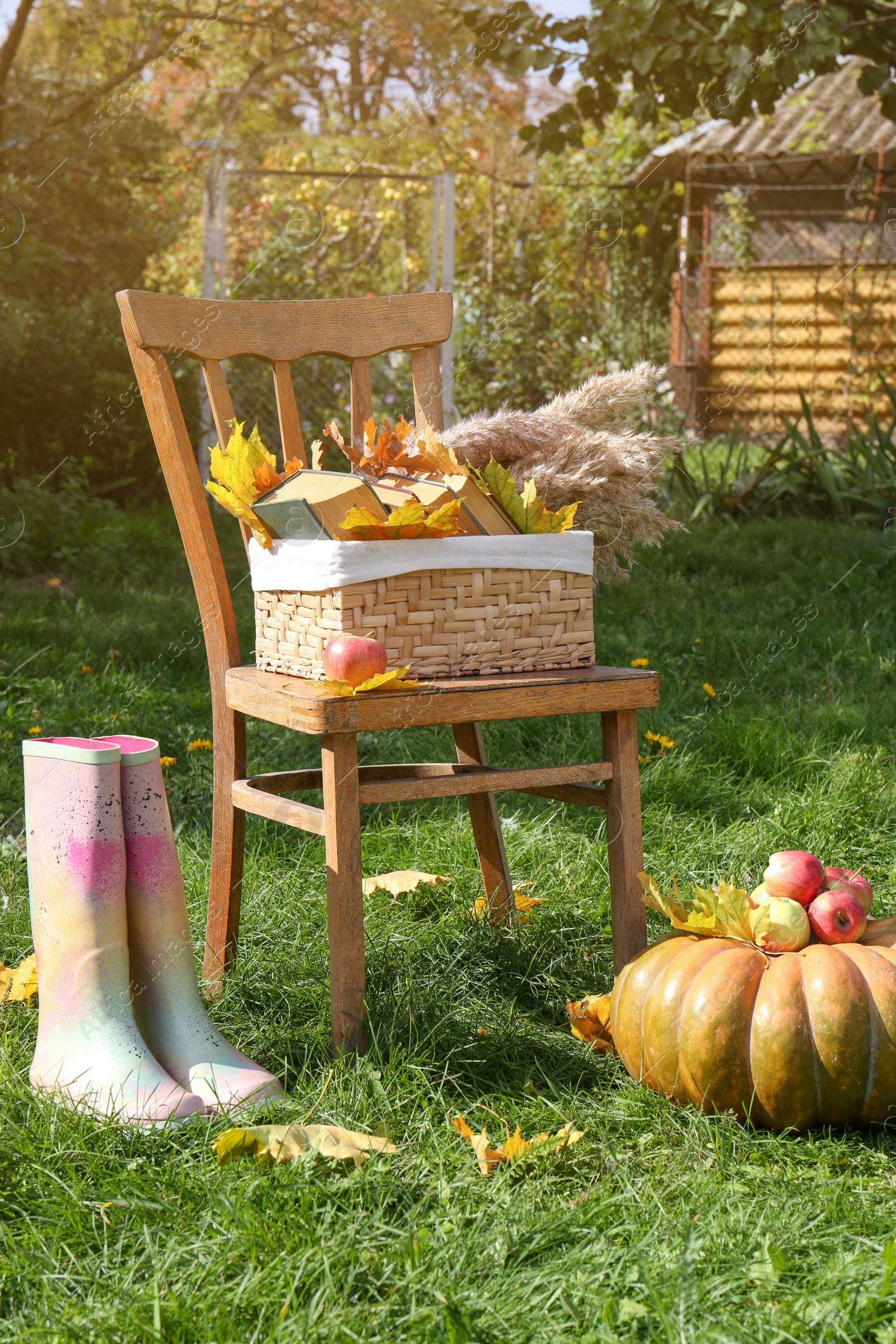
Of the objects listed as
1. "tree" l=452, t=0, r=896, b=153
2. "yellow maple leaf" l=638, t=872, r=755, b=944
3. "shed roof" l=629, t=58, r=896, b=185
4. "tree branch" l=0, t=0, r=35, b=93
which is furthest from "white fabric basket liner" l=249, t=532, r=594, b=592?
"shed roof" l=629, t=58, r=896, b=185

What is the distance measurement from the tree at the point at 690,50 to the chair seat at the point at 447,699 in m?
2.95

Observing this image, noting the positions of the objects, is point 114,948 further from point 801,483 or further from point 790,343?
point 790,343

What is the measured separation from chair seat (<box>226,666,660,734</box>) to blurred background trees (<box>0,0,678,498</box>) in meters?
1.82

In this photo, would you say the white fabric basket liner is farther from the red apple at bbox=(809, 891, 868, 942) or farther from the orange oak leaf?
the red apple at bbox=(809, 891, 868, 942)

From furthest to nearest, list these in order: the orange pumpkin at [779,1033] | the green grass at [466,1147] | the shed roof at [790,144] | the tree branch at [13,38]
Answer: the shed roof at [790,144] → the tree branch at [13,38] → the orange pumpkin at [779,1033] → the green grass at [466,1147]

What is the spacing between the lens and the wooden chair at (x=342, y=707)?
1773 mm

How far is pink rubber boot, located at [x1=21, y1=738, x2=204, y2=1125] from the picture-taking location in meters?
1.75

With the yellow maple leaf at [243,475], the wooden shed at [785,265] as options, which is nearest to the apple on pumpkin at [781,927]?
the yellow maple leaf at [243,475]

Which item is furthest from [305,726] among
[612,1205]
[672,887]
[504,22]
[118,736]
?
[504,22]

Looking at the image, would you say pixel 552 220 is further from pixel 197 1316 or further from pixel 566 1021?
pixel 197 1316

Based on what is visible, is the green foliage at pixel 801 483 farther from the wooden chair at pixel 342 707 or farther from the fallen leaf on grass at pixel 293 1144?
the fallen leaf on grass at pixel 293 1144

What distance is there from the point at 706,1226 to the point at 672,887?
1069 mm

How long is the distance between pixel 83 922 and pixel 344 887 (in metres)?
0.36

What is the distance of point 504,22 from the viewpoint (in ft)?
14.9
